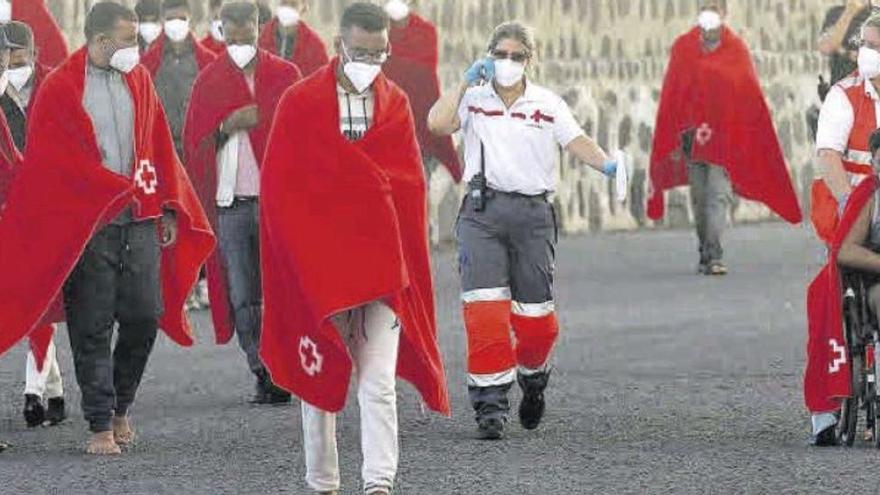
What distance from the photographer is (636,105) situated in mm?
26328

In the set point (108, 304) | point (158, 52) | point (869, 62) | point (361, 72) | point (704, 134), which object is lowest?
point (704, 134)

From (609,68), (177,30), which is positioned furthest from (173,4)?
(609,68)

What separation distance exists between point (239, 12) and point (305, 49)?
2926mm

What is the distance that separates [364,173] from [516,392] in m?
3.95

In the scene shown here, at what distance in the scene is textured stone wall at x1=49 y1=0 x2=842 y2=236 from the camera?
82.0ft

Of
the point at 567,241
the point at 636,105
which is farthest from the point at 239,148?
the point at 636,105

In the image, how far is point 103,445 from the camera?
11938 mm

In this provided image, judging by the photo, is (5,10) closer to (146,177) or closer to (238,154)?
(238,154)

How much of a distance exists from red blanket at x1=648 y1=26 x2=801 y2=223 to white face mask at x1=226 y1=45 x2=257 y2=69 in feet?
22.8

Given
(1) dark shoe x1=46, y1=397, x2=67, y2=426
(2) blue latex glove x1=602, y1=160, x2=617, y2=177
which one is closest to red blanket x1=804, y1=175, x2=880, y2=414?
(2) blue latex glove x1=602, y1=160, x2=617, y2=177

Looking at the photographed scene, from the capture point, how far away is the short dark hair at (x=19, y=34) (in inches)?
511

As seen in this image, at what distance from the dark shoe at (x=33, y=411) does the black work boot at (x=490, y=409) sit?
172 cm

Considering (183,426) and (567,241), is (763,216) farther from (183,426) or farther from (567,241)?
(183,426)

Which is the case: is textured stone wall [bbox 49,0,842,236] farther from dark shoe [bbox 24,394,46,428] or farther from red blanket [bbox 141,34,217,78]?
dark shoe [bbox 24,394,46,428]
